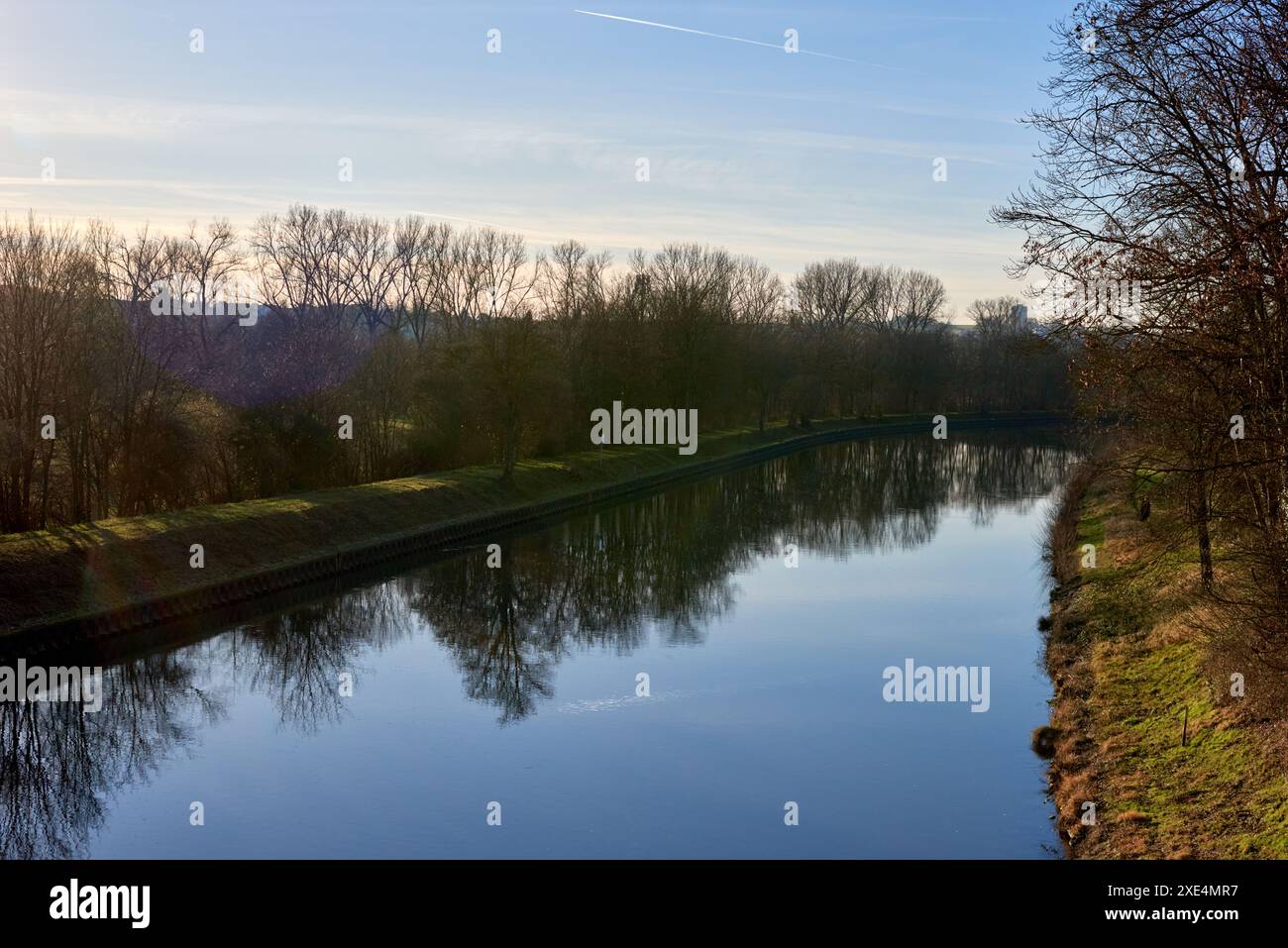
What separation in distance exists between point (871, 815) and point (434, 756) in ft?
18.8

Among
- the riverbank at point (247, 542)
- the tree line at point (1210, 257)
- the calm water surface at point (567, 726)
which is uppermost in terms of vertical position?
the tree line at point (1210, 257)

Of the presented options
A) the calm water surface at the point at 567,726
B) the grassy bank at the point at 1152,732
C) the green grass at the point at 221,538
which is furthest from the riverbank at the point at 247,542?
the grassy bank at the point at 1152,732

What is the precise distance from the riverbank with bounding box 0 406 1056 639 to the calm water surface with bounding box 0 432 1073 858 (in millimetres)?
1339

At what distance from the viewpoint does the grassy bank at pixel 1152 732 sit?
35.8 feet

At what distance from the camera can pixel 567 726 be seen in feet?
55.9

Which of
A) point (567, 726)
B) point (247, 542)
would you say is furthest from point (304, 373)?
point (567, 726)

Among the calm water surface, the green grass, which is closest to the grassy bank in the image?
the calm water surface

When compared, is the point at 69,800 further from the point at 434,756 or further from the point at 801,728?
the point at 801,728

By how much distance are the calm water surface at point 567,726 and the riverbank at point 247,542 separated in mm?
1339

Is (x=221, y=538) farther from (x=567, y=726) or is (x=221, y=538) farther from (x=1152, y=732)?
(x=1152, y=732)

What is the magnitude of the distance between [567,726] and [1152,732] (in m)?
7.71

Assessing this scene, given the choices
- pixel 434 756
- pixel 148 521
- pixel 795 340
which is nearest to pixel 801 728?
pixel 434 756

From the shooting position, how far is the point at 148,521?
25.9 meters

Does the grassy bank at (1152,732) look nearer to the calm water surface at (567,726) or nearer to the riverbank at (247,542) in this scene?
the calm water surface at (567,726)
